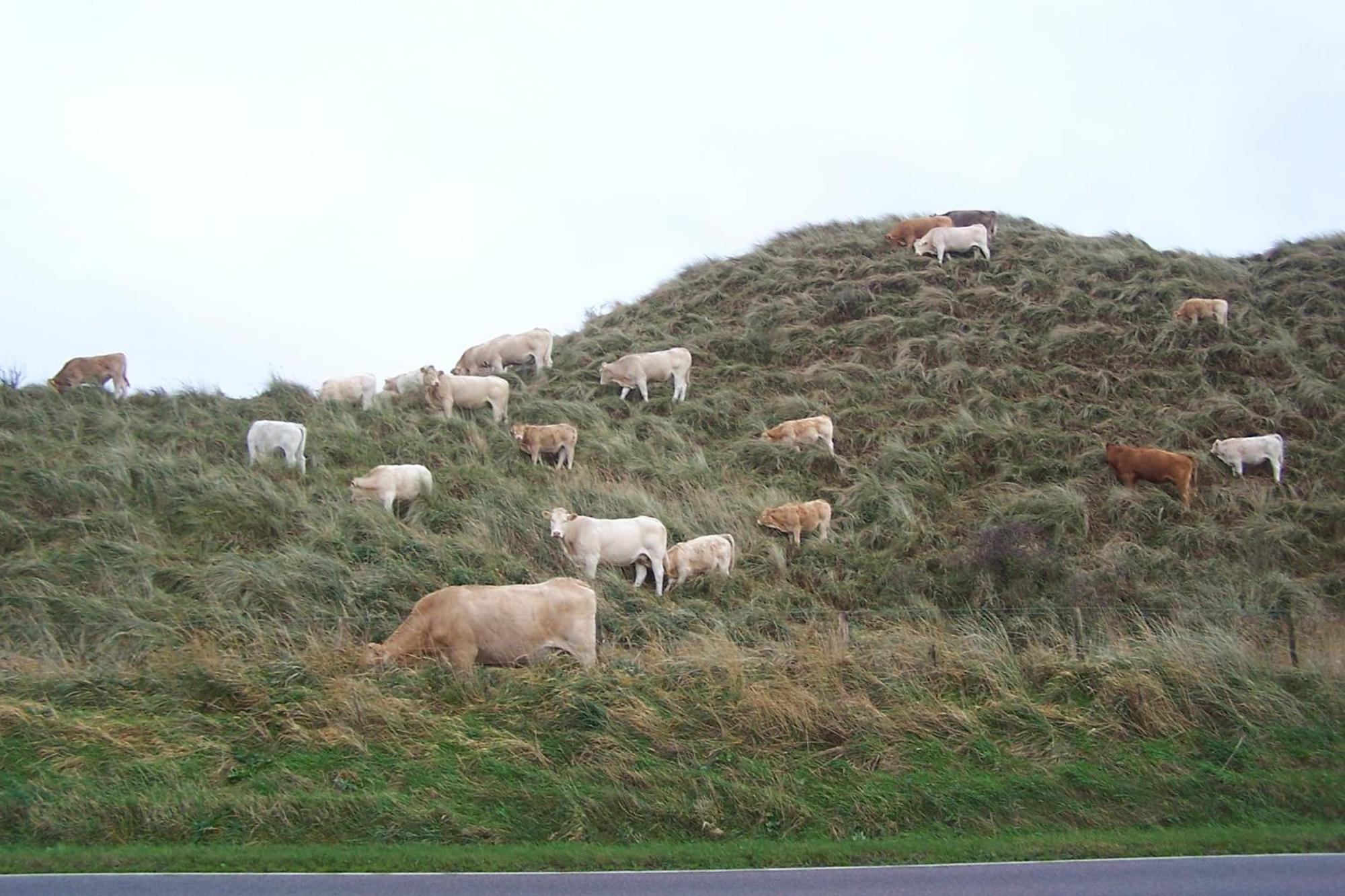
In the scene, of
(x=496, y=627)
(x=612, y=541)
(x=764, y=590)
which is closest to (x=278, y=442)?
(x=612, y=541)

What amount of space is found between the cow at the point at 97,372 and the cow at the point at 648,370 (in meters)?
13.9

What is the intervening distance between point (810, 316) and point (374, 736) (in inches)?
973

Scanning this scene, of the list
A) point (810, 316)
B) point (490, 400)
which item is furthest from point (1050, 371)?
point (490, 400)

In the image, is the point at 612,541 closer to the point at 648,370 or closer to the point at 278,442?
the point at 278,442

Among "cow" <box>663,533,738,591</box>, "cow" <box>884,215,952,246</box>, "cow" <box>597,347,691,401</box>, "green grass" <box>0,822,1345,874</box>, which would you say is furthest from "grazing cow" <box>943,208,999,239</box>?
"green grass" <box>0,822,1345,874</box>

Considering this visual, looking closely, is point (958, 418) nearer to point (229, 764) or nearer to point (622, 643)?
point (622, 643)

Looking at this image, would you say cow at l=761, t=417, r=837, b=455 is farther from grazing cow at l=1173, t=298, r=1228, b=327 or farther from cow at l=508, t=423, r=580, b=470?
grazing cow at l=1173, t=298, r=1228, b=327

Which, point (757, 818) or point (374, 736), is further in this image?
point (374, 736)

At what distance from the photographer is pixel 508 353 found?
32.4 meters

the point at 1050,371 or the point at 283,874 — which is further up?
the point at 1050,371

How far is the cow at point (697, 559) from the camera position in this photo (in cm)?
1864

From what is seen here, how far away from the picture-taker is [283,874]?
8867 mm

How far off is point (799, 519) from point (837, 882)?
12.5 meters

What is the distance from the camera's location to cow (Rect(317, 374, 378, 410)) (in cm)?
2959
